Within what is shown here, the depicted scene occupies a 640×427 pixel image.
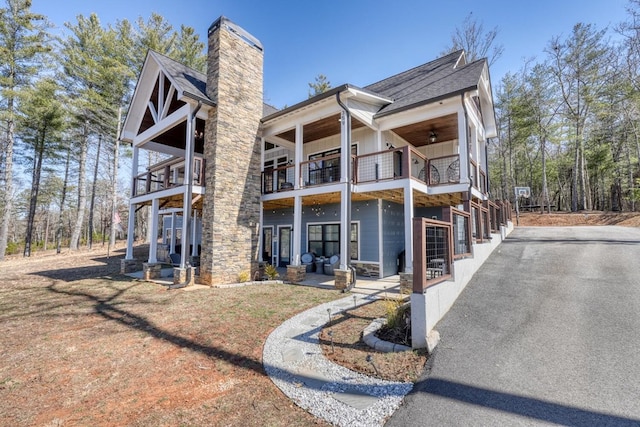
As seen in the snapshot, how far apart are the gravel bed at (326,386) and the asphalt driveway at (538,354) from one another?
0.68 ft

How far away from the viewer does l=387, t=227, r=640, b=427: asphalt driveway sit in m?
2.60

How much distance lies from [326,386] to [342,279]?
17.4 ft

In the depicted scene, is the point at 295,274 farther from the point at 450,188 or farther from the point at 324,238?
the point at 450,188

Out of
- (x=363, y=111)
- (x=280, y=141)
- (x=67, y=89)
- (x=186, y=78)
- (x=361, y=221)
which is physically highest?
(x=67, y=89)

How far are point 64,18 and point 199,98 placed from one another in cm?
1959

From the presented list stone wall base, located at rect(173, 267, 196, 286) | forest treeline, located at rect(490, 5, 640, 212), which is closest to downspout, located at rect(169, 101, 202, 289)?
stone wall base, located at rect(173, 267, 196, 286)

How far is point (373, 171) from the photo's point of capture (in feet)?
33.3

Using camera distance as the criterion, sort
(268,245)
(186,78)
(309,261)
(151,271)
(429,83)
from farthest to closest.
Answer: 1. (268,245)
2. (309,261)
3. (186,78)
4. (429,83)
5. (151,271)

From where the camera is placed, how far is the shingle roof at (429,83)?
29.9 feet

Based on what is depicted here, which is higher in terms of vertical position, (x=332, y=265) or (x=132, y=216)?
(x=132, y=216)

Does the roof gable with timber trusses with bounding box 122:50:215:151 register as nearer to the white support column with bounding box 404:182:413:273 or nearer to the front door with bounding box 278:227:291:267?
the front door with bounding box 278:227:291:267

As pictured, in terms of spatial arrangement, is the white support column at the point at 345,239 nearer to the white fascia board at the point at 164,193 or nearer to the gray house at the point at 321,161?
the gray house at the point at 321,161

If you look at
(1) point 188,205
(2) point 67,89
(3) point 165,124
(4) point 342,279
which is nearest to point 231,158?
(1) point 188,205

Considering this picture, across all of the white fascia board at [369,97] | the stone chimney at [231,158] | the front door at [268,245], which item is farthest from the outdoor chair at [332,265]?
the white fascia board at [369,97]
